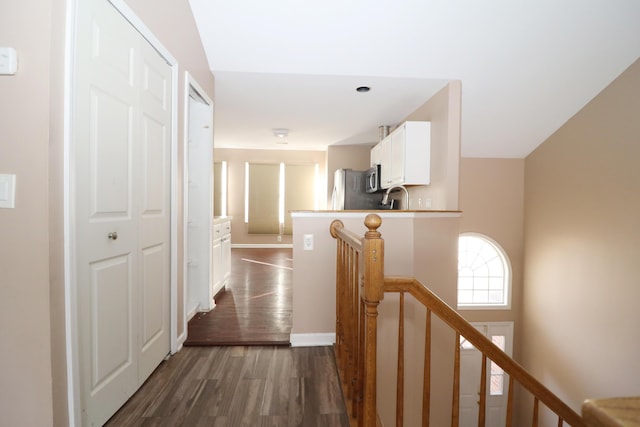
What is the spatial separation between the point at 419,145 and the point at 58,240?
3332 mm

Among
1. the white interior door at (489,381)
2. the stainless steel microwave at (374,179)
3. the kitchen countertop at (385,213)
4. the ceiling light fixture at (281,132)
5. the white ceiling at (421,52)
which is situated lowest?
the white interior door at (489,381)

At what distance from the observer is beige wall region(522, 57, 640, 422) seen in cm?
318

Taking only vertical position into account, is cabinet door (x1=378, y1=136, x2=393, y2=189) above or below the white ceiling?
below

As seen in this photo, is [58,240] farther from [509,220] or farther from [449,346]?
[509,220]

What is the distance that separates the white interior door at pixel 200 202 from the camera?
305cm

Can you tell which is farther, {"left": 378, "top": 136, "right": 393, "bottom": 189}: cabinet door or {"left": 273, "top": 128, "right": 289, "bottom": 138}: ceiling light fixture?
{"left": 273, "top": 128, "right": 289, "bottom": 138}: ceiling light fixture

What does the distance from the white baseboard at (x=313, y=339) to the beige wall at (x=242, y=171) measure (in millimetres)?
5080

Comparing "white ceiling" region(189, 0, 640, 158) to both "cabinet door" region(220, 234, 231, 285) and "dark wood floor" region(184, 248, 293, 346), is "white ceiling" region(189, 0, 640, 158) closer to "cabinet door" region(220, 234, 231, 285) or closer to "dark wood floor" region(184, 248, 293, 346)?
"cabinet door" region(220, 234, 231, 285)

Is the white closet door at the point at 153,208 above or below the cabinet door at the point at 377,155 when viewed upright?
below

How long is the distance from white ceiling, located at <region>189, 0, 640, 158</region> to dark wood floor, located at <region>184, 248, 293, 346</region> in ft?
7.64

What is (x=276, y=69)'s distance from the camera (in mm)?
3033

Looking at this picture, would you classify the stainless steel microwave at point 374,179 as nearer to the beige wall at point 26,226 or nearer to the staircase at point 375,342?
the staircase at point 375,342

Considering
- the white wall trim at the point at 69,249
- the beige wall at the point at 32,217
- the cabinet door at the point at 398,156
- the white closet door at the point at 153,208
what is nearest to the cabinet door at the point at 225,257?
the white closet door at the point at 153,208

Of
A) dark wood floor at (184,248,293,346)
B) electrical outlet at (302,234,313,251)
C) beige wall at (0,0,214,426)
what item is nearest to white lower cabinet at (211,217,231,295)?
dark wood floor at (184,248,293,346)
